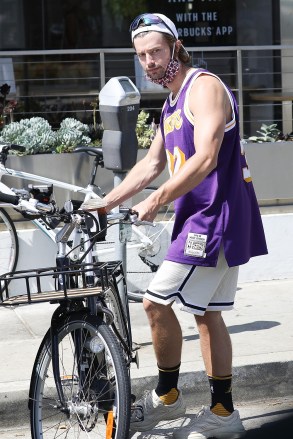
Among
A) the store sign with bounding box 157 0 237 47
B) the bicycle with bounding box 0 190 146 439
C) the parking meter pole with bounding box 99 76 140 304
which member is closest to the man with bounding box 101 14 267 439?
the bicycle with bounding box 0 190 146 439

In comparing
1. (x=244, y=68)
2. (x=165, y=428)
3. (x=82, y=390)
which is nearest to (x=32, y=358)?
(x=165, y=428)

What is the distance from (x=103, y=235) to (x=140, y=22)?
102 centimetres

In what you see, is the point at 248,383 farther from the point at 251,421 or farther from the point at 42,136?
the point at 42,136

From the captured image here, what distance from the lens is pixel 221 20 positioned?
33.9 feet

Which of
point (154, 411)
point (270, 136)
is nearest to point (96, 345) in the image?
point (154, 411)

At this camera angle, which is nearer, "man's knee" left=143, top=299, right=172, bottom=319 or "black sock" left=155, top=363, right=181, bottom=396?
"man's knee" left=143, top=299, right=172, bottom=319

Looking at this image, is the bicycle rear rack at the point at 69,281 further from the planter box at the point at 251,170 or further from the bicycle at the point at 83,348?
the planter box at the point at 251,170

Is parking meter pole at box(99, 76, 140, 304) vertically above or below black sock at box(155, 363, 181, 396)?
above

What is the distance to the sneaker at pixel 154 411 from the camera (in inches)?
181

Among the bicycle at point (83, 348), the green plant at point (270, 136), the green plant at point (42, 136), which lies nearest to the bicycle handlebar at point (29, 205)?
the bicycle at point (83, 348)

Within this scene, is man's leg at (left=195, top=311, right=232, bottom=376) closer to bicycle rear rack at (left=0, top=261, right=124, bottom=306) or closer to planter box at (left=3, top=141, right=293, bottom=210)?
bicycle rear rack at (left=0, top=261, right=124, bottom=306)

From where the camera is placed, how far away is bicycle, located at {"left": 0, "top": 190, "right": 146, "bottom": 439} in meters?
→ 4.08

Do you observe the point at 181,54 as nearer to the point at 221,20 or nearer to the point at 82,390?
the point at 82,390

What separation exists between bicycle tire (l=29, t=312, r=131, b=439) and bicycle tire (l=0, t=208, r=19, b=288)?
9.65 ft
